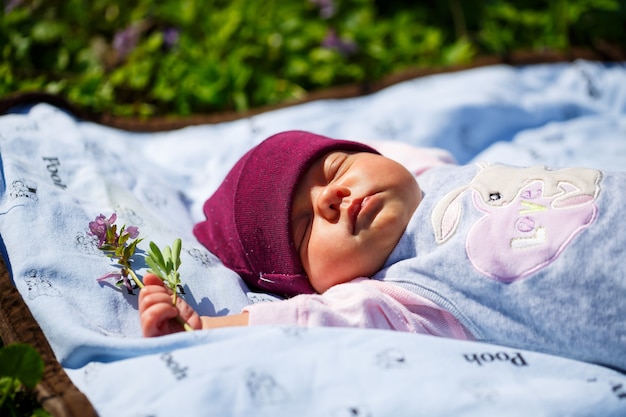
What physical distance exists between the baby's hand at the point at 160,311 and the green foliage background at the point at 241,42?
1438 mm

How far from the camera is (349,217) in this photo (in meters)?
1.67

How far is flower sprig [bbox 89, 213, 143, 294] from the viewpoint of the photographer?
1.62 m

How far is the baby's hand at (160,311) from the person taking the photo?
1.45m

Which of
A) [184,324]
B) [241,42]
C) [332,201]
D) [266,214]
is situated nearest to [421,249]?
[332,201]

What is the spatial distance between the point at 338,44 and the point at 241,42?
467mm

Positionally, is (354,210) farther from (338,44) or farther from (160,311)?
(338,44)

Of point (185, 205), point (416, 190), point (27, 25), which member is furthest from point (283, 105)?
point (27, 25)

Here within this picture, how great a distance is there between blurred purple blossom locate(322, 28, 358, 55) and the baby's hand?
6.14 ft

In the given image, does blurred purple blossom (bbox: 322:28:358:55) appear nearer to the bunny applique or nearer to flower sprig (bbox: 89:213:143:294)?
the bunny applique

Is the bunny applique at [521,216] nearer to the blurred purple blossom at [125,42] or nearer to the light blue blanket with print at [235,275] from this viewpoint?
the light blue blanket with print at [235,275]

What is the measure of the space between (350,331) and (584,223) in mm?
592

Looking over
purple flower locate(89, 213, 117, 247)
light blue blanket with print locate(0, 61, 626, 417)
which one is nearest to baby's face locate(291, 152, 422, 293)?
light blue blanket with print locate(0, 61, 626, 417)

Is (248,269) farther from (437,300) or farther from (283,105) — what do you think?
(283,105)

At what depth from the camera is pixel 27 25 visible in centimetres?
303
